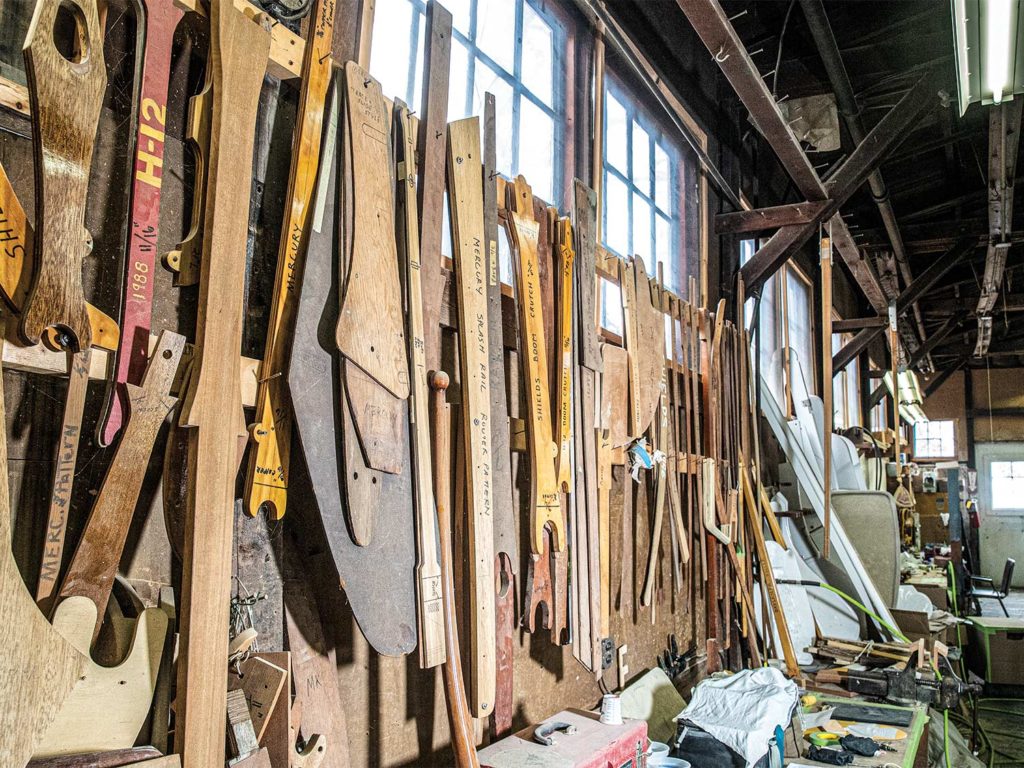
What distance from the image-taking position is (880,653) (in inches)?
151

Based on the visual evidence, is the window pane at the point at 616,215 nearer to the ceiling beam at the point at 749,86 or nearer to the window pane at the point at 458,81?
the ceiling beam at the point at 749,86

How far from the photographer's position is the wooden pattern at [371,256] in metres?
1.43

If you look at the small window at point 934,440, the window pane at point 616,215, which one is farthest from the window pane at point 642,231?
the small window at point 934,440

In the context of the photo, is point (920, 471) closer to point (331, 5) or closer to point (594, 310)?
point (594, 310)

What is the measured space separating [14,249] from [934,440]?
701 inches

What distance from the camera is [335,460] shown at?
1382 millimetres

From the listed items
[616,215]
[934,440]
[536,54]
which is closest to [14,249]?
[536,54]

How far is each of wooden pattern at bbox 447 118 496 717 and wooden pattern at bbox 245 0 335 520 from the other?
43 cm

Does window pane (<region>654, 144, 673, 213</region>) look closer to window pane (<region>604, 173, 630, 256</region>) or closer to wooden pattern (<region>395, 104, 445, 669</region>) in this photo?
window pane (<region>604, 173, 630, 256</region>)

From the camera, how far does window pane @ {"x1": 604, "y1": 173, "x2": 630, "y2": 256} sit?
3230 mm

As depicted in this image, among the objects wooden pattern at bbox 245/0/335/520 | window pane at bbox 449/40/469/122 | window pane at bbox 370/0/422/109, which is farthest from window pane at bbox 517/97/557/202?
wooden pattern at bbox 245/0/335/520

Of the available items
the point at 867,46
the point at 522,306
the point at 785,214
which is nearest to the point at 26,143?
the point at 522,306

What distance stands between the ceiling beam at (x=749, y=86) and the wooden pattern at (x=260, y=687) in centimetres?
262

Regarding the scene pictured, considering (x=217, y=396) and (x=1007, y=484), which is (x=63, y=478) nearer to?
(x=217, y=396)
